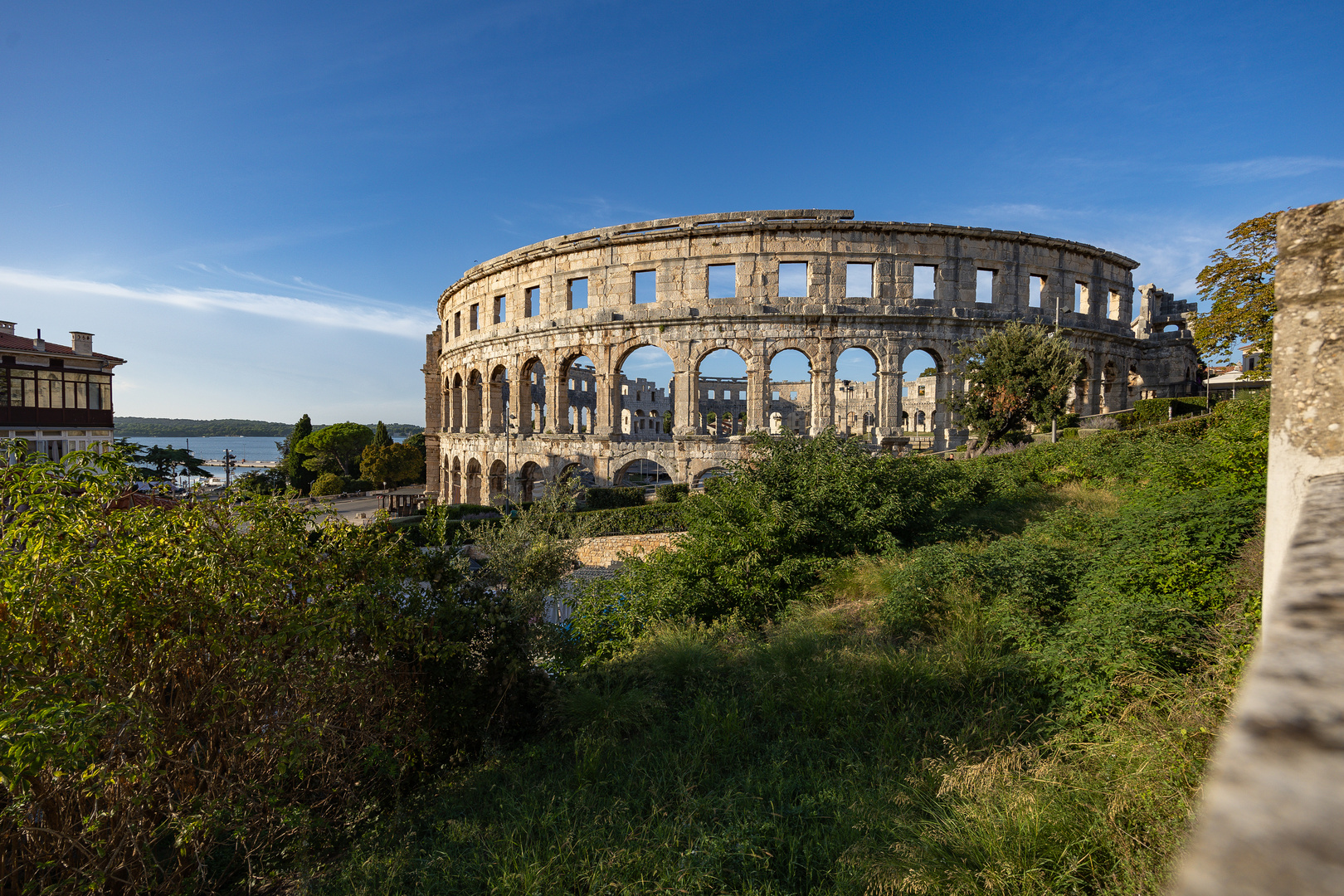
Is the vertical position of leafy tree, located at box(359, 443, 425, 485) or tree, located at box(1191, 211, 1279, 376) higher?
tree, located at box(1191, 211, 1279, 376)

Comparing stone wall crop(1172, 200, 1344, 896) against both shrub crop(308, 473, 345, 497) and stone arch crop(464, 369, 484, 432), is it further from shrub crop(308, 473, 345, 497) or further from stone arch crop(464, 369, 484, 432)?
shrub crop(308, 473, 345, 497)

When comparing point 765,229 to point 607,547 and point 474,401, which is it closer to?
point 607,547

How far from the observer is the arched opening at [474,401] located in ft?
83.7

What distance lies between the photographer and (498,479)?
23844 millimetres

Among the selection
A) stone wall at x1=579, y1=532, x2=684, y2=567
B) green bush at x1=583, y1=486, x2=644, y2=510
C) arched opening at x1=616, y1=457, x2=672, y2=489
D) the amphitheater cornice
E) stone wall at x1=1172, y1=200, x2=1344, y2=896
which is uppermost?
the amphitheater cornice

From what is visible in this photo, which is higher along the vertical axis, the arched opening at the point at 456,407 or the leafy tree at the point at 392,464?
the arched opening at the point at 456,407

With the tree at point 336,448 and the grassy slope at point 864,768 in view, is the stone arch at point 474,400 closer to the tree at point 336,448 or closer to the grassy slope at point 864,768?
the grassy slope at point 864,768

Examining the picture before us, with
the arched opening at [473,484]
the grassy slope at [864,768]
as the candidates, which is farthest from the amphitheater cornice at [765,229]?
the grassy slope at [864,768]

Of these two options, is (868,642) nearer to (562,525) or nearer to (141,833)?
(141,833)

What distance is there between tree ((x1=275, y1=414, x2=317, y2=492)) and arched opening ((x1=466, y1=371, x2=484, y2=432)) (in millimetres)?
27226

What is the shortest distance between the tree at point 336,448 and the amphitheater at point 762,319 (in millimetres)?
30811

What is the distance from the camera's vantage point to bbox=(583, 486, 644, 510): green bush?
19.4 m

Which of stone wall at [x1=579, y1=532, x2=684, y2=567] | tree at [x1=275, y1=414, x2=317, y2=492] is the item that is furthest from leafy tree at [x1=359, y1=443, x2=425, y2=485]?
stone wall at [x1=579, y1=532, x2=684, y2=567]

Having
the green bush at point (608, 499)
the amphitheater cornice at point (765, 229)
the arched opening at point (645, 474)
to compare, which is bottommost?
the arched opening at point (645, 474)
